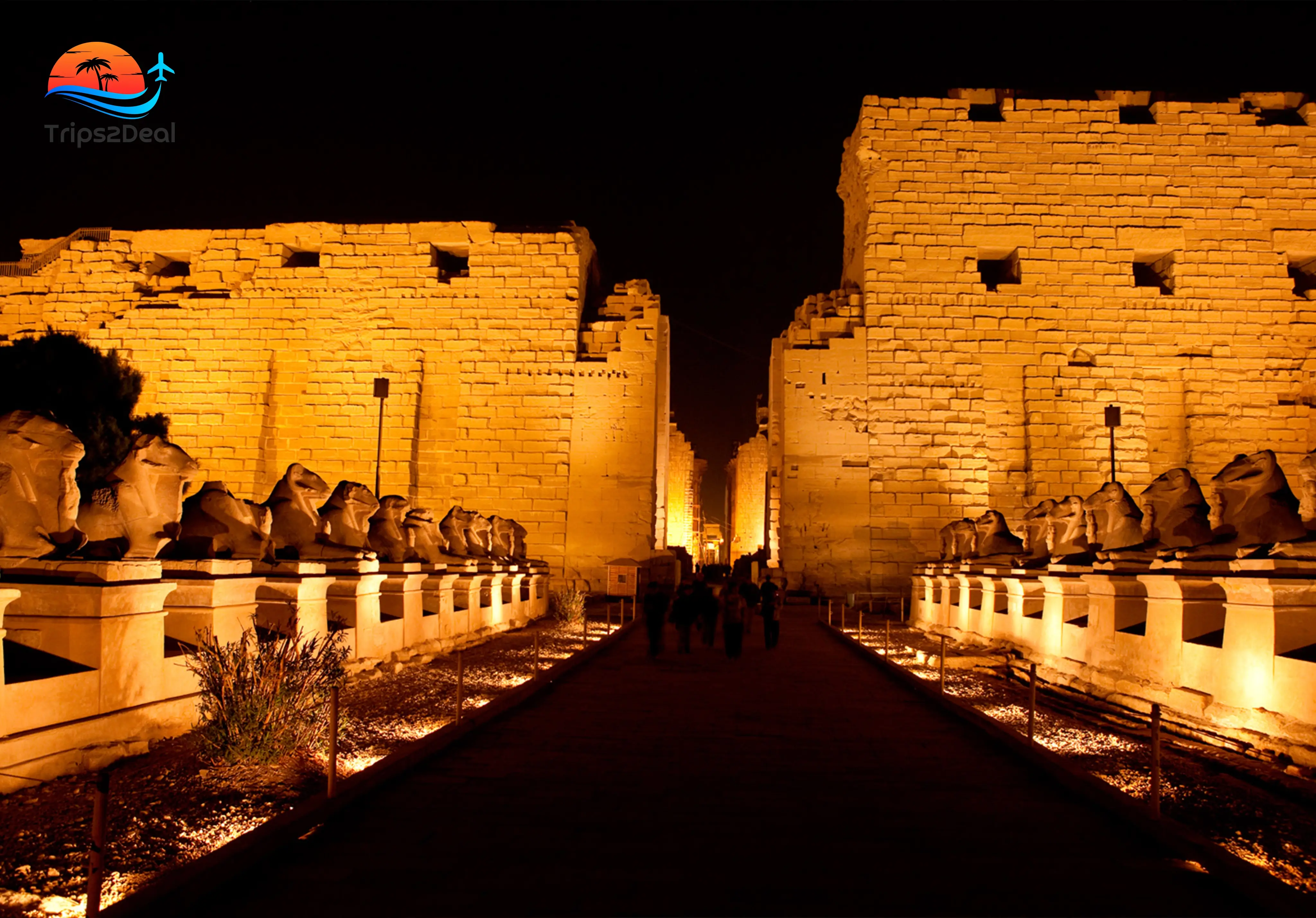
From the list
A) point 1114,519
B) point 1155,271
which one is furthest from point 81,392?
point 1155,271

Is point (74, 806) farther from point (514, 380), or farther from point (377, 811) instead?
point (514, 380)

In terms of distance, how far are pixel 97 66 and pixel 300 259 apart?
30.0ft

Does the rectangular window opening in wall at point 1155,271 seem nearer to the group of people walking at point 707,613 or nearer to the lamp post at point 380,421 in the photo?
the group of people walking at point 707,613

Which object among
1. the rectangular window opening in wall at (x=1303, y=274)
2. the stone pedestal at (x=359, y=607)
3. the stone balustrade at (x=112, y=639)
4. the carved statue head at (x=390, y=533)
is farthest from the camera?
the rectangular window opening in wall at (x=1303, y=274)

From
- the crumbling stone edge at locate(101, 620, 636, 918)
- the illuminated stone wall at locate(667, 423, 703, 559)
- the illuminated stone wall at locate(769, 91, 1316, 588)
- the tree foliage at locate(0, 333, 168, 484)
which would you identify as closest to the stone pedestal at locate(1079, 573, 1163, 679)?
the crumbling stone edge at locate(101, 620, 636, 918)

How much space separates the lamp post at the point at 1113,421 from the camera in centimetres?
2127

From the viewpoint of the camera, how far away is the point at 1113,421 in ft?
70.5

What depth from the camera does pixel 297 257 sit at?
83.3 feet

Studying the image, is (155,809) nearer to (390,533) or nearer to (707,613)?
(390,533)

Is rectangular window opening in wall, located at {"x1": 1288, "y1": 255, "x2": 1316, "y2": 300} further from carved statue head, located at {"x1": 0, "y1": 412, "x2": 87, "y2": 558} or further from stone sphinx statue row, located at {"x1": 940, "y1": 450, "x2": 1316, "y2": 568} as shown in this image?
carved statue head, located at {"x1": 0, "y1": 412, "x2": 87, "y2": 558}

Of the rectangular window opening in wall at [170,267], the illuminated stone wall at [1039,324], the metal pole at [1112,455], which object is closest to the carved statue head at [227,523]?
the illuminated stone wall at [1039,324]

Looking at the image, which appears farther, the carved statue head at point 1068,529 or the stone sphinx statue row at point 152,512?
the carved statue head at point 1068,529

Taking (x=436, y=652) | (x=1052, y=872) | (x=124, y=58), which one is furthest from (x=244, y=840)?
(x=124, y=58)

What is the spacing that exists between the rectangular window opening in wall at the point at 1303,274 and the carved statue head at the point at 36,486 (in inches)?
1034
